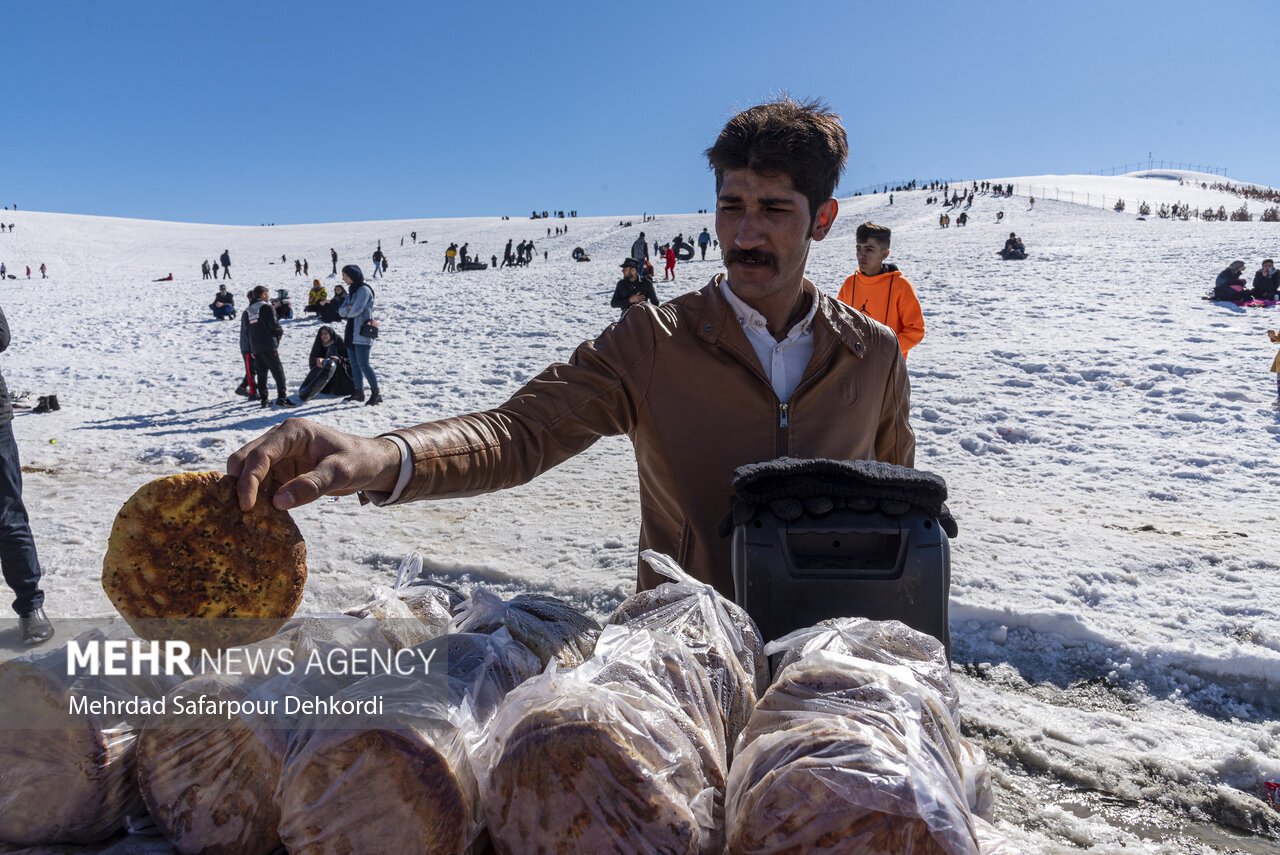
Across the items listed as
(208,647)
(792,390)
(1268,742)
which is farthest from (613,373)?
(1268,742)

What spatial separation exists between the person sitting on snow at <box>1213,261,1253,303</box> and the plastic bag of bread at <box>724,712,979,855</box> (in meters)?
18.9

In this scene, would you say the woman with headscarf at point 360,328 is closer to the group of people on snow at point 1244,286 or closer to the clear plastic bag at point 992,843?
the clear plastic bag at point 992,843

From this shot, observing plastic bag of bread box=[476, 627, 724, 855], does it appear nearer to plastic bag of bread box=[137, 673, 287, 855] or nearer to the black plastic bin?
plastic bag of bread box=[137, 673, 287, 855]

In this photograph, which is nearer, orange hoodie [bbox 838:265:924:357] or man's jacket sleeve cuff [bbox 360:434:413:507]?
man's jacket sleeve cuff [bbox 360:434:413:507]

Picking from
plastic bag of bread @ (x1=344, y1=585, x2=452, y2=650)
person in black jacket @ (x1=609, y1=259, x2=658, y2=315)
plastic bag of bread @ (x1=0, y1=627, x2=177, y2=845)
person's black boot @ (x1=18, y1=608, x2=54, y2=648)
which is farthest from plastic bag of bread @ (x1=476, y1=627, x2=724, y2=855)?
person in black jacket @ (x1=609, y1=259, x2=658, y2=315)

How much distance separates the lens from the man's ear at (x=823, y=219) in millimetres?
2152

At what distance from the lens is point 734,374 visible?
6.96ft

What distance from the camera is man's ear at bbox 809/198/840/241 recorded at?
2152mm

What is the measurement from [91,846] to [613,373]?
1464 mm

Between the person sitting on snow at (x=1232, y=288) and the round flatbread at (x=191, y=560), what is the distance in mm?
19238

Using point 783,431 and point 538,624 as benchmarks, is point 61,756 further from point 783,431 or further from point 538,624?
point 783,431

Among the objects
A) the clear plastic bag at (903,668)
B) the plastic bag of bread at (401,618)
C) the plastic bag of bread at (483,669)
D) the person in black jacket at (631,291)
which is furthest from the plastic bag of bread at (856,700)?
the person in black jacket at (631,291)

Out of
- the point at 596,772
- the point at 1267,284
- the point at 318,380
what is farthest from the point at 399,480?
the point at 1267,284

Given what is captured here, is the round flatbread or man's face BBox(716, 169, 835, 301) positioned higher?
man's face BBox(716, 169, 835, 301)
